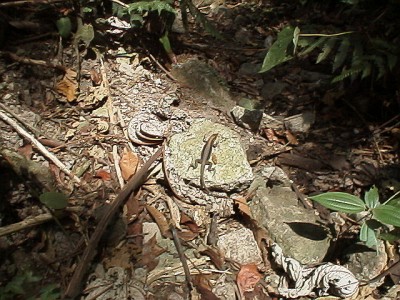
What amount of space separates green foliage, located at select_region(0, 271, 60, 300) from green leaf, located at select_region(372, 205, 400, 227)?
1.25 metres

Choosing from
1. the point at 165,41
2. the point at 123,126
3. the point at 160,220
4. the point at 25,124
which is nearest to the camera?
the point at 160,220

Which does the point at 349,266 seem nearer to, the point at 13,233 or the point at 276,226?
the point at 276,226

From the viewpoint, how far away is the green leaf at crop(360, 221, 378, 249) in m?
2.03

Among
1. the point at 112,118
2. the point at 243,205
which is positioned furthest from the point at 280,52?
the point at 112,118

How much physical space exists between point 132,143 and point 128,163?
132 mm

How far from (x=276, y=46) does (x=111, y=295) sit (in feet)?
4.48

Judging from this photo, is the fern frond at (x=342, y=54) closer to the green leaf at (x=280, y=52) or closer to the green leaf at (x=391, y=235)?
the green leaf at (x=280, y=52)

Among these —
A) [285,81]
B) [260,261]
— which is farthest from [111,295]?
[285,81]

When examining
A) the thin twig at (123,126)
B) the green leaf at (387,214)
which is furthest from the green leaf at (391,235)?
the thin twig at (123,126)

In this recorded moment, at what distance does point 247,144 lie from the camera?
8.60 feet

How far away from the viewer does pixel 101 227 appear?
209 centimetres

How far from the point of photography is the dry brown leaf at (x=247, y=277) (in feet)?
6.89

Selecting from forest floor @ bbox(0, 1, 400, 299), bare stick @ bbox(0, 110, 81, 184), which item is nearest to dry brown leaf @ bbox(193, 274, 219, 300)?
forest floor @ bbox(0, 1, 400, 299)

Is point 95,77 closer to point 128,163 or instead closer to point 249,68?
point 128,163
